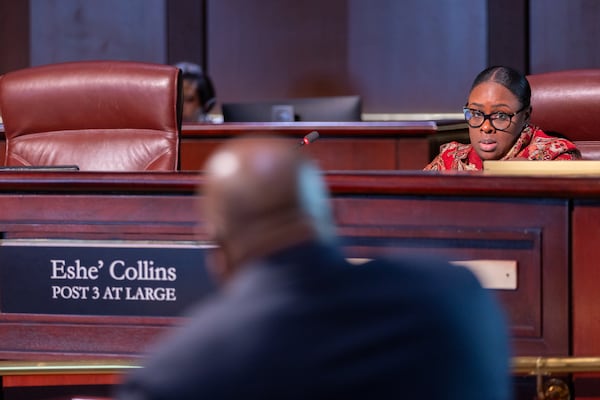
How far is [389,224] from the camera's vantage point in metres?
1.99

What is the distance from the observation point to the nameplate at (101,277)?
81.4 inches

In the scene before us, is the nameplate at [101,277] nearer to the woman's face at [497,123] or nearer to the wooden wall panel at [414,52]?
the woman's face at [497,123]

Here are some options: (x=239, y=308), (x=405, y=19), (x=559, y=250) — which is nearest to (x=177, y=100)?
(x=559, y=250)

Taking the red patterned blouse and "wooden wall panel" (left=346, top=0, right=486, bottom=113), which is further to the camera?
"wooden wall panel" (left=346, top=0, right=486, bottom=113)

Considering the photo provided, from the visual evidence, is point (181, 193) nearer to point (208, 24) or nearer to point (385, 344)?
point (385, 344)

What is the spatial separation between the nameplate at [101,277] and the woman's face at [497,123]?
52.2 inches

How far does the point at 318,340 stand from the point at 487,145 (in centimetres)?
221

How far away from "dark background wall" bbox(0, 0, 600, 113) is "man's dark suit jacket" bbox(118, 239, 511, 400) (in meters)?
5.43

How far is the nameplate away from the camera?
2066mm

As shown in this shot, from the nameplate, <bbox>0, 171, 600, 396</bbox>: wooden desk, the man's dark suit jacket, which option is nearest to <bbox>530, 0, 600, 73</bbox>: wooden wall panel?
<bbox>0, 171, 600, 396</bbox>: wooden desk

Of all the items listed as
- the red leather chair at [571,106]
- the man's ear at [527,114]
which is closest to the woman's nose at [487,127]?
the man's ear at [527,114]

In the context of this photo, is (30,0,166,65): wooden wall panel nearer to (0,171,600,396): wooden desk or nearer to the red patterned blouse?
the red patterned blouse

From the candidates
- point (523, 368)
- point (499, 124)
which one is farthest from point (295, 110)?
point (523, 368)

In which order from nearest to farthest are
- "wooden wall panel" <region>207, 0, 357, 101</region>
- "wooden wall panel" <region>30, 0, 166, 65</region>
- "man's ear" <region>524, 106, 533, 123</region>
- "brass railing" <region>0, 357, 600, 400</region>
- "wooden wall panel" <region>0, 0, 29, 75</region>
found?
"brass railing" <region>0, 357, 600, 400</region> → "man's ear" <region>524, 106, 533, 123</region> → "wooden wall panel" <region>207, 0, 357, 101</region> → "wooden wall panel" <region>30, 0, 166, 65</region> → "wooden wall panel" <region>0, 0, 29, 75</region>
